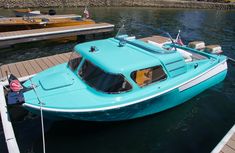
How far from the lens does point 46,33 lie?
48.5 ft

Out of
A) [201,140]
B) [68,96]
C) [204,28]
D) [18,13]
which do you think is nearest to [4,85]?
[68,96]

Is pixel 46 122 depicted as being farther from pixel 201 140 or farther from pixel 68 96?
pixel 201 140

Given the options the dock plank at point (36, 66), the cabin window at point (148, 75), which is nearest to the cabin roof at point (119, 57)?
the cabin window at point (148, 75)

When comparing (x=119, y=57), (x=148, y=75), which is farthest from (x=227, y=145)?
(x=119, y=57)

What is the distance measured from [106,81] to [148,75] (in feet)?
5.02

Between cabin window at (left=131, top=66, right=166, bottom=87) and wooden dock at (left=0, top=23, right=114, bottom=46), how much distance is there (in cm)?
965

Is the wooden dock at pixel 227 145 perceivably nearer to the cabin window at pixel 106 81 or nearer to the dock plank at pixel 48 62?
the cabin window at pixel 106 81

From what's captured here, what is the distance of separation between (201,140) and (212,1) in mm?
42659

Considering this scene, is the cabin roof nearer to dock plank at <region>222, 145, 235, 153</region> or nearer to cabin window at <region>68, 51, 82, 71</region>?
cabin window at <region>68, 51, 82, 71</region>

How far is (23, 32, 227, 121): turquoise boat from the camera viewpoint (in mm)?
6656

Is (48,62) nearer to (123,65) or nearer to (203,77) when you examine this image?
(123,65)

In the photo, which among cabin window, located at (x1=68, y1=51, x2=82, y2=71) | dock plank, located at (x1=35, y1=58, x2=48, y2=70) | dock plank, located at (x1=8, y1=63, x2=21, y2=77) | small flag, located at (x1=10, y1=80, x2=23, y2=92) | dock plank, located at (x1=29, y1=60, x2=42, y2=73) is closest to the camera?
small flag, located at (x1=10, y1=80, x2=23, y2=92)

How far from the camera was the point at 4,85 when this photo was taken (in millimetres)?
8484

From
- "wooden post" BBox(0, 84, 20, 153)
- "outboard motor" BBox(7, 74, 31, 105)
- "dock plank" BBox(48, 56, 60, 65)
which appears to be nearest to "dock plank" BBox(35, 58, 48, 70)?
"dock plank" BBox(48, 56, 60, 65)
